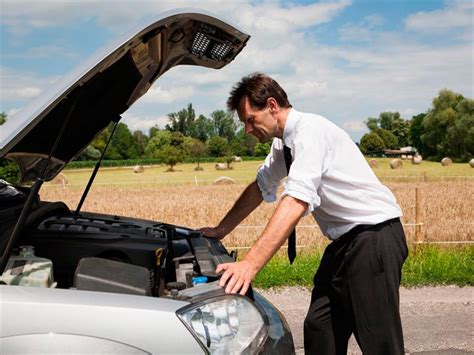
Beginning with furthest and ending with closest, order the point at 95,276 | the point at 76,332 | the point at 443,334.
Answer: the point at 443,334, the point at 95,276, the point at 76,332

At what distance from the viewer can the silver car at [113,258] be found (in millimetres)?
2080

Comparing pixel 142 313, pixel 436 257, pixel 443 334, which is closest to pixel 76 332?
pixel 142 313

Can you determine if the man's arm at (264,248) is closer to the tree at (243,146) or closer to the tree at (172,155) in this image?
the tree at (172,155)

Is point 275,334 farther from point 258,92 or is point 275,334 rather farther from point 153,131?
point 153,131

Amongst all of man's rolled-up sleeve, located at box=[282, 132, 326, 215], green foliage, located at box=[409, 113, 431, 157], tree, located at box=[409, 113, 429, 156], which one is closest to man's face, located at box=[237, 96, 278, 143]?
man's rolled-up sleeve, located at box=[282, 132, 326, 215]

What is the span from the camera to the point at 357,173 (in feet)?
10.6

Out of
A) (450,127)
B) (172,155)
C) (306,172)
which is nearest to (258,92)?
(306,172)

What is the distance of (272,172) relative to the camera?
3.85m

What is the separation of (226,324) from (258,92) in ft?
4.43

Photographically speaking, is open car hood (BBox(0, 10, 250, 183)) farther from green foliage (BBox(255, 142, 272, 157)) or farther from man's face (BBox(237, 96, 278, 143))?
green foliage (BBox(255, 142, 272, 157))

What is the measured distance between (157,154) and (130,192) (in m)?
25.8

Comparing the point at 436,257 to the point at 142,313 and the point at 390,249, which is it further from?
the point at 142,313

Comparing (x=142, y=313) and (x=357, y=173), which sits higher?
(x=357, y=173)

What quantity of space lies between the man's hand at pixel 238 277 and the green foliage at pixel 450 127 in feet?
143
